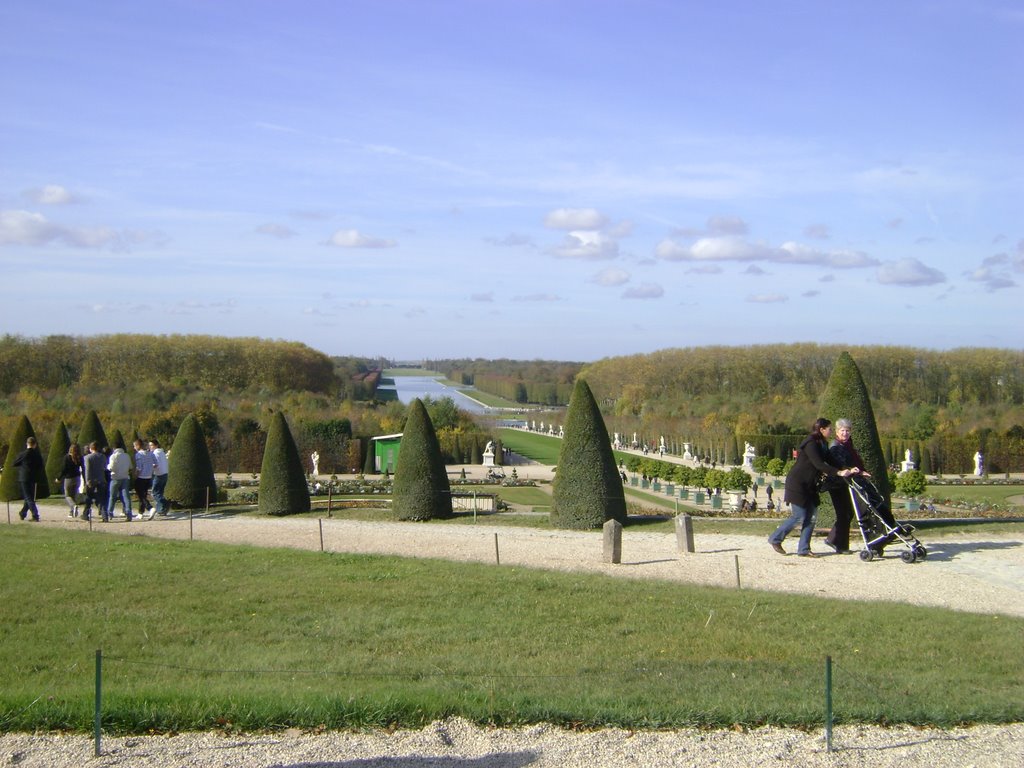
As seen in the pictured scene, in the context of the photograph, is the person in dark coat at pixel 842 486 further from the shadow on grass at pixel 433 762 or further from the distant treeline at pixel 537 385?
the distant treeline at pixel 537 385

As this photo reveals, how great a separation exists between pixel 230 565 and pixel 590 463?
23.0ft

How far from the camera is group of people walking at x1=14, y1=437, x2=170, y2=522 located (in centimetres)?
1903


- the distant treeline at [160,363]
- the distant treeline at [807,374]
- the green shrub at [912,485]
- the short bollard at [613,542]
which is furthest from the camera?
the distant treeline at [807,374]

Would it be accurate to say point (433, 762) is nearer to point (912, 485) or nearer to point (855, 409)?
point (855, 409)

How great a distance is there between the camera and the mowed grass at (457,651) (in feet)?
21.1

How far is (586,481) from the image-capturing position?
17.7 m

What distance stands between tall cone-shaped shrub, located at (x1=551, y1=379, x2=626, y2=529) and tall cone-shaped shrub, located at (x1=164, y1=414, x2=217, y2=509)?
9624 millimetres

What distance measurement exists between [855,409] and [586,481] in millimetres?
4706

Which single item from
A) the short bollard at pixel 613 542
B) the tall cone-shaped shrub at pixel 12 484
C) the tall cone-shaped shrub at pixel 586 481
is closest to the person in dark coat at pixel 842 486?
the short bollard at pixel 613 542

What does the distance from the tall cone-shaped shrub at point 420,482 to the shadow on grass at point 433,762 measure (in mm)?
14141

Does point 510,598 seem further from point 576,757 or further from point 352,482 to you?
point 352,482

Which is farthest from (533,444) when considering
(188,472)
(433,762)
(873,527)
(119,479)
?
(433,762)

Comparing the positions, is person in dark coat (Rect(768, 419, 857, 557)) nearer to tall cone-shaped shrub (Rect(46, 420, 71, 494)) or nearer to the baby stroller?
the baby stroller

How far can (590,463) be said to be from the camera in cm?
1775
